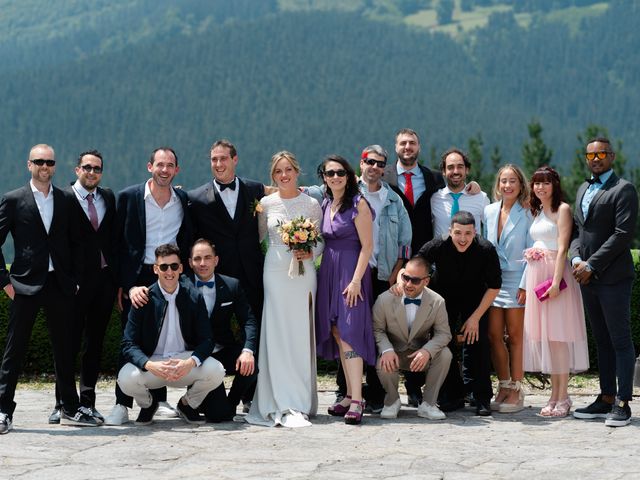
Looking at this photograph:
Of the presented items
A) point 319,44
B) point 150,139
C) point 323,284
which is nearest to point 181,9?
point 319,44

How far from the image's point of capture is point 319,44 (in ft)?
490

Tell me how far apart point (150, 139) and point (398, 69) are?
37194 millimetres

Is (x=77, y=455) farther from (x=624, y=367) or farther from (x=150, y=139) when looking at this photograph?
(x=150, y=139)

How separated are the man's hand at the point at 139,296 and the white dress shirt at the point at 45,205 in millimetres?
623

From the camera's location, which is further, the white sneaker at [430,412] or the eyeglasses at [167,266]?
the white sneaker at [430,412]

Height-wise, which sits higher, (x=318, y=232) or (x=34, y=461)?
(x=318, y=232)

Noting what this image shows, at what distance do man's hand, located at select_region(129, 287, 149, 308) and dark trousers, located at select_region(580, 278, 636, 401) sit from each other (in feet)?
10.6

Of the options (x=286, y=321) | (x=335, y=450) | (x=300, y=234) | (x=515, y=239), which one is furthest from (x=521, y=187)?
(x=335, y=450)

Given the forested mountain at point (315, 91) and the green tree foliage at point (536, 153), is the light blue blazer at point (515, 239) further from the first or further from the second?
the forested mountain at point (315, 91)

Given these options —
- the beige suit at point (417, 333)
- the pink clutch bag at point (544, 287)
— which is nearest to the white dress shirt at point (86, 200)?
the beige suit at point (417, 333)

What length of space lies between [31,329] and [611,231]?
4260mm

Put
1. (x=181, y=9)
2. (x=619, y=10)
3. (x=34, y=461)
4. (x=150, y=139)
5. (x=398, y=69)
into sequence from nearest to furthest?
(x=34, y=461) < (x=150, y=139) < (x=398, y=69) < (x=619, y=10) < (x=181, y=9)

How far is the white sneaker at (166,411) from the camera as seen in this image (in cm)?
820

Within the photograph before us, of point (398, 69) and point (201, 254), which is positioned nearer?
point (201, 254)
